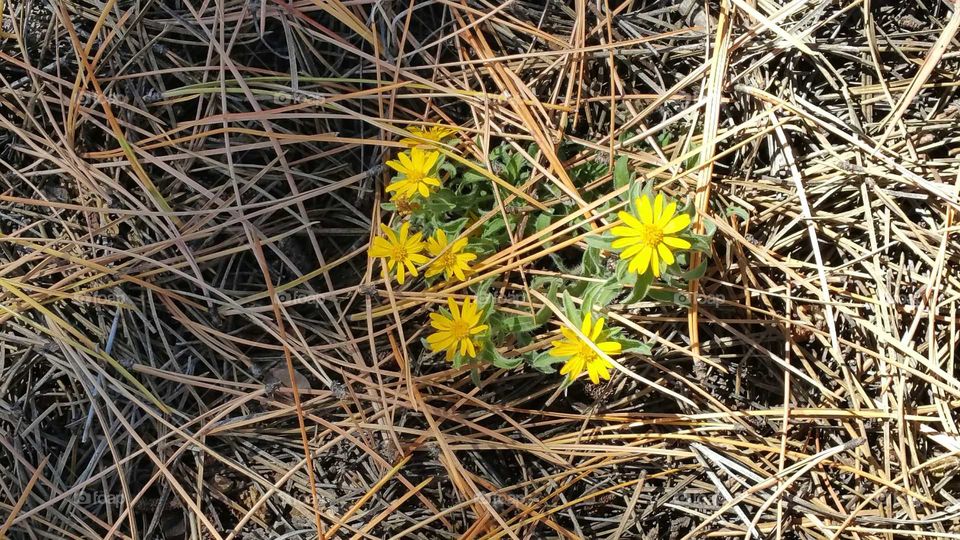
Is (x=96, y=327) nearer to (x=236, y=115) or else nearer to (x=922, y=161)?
(x=236, y=115)

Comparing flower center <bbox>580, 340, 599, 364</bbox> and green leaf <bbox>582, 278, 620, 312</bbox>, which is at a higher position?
green leaf <bbox>582, 278, 620, 312</bbox>

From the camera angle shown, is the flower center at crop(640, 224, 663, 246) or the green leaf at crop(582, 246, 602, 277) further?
the green leaf at crop(582, 246, 602, 277)

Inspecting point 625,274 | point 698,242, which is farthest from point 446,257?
point 698,242

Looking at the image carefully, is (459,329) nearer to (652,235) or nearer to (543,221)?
(543,221)

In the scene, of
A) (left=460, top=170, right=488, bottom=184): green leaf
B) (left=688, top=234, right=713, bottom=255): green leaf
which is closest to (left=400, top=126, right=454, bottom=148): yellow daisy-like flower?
(left=460, top=170, right=488, bottom=184): green leaf

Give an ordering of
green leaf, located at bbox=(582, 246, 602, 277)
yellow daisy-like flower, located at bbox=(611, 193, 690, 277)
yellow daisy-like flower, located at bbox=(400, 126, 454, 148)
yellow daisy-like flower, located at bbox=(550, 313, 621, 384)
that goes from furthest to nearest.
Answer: yellow daisy-like flower, located at bbox=(400, 126, 454, 148) → green leaf, located at bbox=(582, 246, 602, 277) → yellow daisy-like flower, located at bbox=(550, 313, 621, 384) → yellow daisy-like flower, located at bbox=(611, 193, 690, 277)

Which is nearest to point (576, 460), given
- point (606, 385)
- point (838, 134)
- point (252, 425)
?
point (606, 385)

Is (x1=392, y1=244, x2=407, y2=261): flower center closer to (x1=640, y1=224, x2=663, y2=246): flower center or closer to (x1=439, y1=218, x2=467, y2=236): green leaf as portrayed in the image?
(x1=439, y1=218, x2=467, y2=236): green leaf
